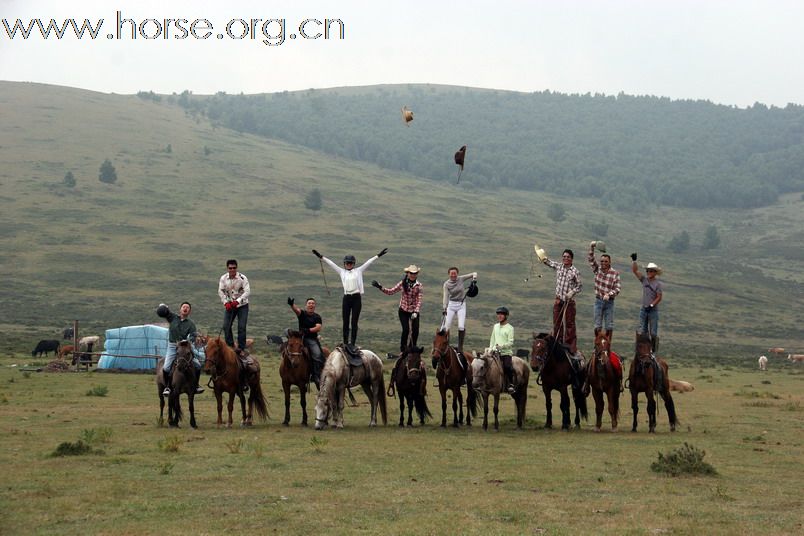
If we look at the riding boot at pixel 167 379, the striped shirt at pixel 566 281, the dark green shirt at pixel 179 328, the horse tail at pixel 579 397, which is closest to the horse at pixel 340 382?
the dark green shirt at pixel 179 328

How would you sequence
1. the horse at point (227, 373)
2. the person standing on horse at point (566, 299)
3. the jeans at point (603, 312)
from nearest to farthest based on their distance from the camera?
the horse at point (227, 373) < the jeans at point (603, 312) < the person standing on horse at point (566, 299)

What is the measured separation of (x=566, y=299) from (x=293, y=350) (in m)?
5.52

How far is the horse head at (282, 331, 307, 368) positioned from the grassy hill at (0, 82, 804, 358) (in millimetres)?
36447

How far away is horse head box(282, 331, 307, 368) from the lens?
2120 centimetres

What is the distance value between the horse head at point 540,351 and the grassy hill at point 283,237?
39.0 m

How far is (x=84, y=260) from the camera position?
100 metres

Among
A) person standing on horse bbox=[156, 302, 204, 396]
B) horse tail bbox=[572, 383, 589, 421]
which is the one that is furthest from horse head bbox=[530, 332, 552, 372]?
person standing on horse bbox=[156, 302, 204, 396]

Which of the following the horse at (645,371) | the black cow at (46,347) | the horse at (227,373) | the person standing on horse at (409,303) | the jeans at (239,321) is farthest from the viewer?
the black cow at (46,347)

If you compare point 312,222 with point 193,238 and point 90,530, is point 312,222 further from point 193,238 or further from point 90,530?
point 90,530

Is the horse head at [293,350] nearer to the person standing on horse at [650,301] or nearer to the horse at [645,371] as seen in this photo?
the horse at [645,371]

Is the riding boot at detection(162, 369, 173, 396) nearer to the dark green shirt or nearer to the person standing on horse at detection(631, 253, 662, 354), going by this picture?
the dark green shirt

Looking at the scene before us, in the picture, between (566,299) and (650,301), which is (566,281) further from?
(650,301)

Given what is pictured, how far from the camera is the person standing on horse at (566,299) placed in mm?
21328

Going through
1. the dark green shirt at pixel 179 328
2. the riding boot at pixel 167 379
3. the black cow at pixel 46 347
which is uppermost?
the dark green shirt at pixel 179 328
